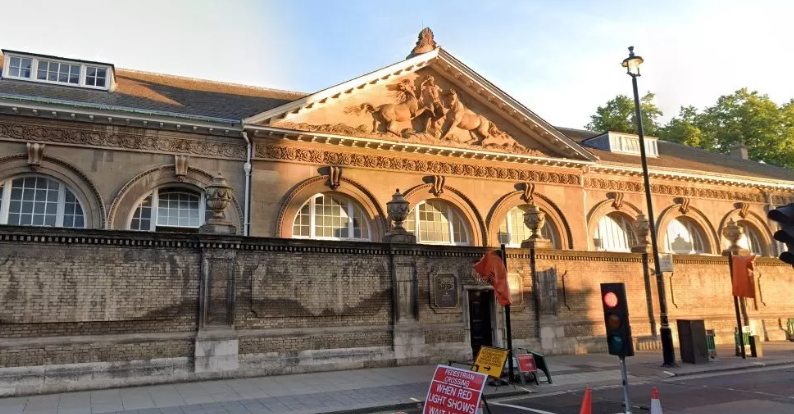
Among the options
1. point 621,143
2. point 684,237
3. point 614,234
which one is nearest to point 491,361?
point 614,234

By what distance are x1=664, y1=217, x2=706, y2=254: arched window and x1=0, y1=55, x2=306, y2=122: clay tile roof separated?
19267mm

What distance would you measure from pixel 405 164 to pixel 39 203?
39.5ft

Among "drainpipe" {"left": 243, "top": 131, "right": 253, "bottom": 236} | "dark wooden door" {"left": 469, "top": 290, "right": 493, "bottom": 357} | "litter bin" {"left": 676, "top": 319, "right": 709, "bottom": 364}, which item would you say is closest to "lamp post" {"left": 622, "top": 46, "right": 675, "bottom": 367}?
"litter bin" {"left": 676, "top": 319, "right": 709, "bottom": 364}

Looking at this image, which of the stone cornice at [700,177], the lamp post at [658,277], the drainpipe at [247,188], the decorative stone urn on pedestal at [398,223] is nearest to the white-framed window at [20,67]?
the drainpipe at [247,188]

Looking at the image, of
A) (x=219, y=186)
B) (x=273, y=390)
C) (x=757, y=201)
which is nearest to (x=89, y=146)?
(x=219, y=186)

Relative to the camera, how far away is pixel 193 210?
17750mm

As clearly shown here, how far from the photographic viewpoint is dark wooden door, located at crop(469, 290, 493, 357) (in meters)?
15.8

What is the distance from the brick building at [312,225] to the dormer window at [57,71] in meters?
0.07

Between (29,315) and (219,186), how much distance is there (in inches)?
185

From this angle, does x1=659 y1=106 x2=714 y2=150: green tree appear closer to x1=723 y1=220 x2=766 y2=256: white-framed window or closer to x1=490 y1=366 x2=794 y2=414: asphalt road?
x1=723 y1=220 x2=766 y2=256: white-framed window

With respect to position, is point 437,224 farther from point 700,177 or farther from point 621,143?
point 700,177

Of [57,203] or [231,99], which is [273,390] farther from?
[231,99]

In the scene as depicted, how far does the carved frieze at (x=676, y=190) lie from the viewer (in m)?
24.2

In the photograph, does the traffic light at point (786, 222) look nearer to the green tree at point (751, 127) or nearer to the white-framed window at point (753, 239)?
the white-framed window at point (753, 239)
